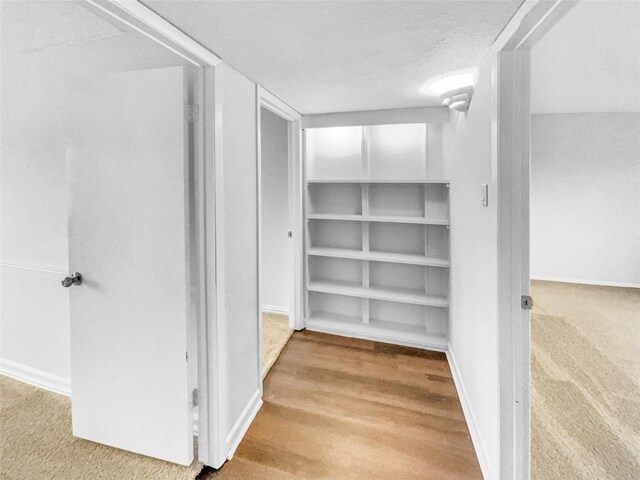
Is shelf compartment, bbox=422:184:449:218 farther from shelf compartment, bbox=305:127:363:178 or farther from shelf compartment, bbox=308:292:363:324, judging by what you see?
shelf compartment, bbox=308:292:363:324

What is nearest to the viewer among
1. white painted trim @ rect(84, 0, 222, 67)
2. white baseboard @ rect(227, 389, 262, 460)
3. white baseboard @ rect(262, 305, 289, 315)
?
white painted trim @ rect(84, 0, 222, 67)

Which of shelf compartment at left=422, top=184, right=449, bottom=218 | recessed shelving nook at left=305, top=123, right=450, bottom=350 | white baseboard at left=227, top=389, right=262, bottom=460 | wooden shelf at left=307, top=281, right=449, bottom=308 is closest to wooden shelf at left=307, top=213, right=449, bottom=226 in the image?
recessed shelving nook at left=305, top=123, right=450, bottom=350

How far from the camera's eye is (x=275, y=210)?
11.8 ft

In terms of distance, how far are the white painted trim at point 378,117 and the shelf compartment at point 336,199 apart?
0.61m

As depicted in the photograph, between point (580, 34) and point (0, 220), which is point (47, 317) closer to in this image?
point (0, 220)

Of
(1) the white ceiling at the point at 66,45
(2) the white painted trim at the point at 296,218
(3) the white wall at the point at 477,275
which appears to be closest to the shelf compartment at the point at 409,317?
(3) the white wall at the point at 477,275

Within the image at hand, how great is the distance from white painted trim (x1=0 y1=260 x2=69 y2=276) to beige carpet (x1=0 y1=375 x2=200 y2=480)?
2.81 feet

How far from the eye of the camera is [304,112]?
9.61 feet

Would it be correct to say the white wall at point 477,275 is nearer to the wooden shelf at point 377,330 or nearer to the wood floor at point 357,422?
the wood floor at point 357,422

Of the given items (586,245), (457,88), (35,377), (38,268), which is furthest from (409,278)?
(586,245)

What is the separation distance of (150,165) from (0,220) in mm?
1601

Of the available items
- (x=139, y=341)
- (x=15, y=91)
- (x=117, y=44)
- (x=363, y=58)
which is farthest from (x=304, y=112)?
(x=139, y=341)

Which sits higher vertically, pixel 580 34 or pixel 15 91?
pixel 580 34

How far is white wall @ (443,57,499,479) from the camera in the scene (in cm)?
147
